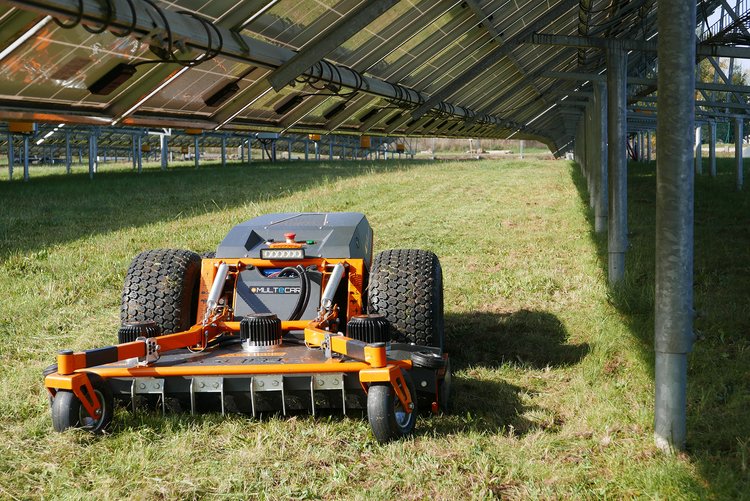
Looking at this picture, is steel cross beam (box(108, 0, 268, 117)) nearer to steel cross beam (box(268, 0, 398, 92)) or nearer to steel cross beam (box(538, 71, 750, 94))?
steel cross beam (box(268, 0, 398, 92))

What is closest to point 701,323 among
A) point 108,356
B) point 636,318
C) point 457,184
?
point 636,318

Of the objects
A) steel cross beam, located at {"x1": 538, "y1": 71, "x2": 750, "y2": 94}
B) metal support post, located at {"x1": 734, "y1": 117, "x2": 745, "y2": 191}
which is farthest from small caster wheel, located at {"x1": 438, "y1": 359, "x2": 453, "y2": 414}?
metal support post, located at {"x1": 734, "y1": 117, "x2": 745, "y2": 191}

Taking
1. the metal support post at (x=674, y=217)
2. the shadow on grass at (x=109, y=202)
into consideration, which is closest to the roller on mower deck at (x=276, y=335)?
the metal support post at (x=674, y=217)

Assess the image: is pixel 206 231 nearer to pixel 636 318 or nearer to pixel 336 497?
pixel 636 318

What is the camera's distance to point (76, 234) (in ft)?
41.6

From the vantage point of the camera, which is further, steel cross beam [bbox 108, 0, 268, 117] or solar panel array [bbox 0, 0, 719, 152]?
steel cross beam [bbox 108, 0, 268, 117]

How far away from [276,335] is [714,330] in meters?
3.44

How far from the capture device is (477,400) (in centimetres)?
516

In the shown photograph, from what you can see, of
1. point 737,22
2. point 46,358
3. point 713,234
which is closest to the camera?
point 46,358

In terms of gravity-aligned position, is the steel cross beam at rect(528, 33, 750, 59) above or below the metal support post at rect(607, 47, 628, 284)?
above

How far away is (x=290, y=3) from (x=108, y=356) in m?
3.84

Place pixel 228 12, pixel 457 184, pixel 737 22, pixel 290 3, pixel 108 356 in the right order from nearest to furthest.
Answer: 1. pixel 108 356
2. pixel 228 12
3. pixel 290 3
4. pixel 737 22
5. pixel 457 184

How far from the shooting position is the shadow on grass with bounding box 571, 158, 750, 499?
4.13m

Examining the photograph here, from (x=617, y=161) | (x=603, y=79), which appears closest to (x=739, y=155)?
(x=603, y=79)
